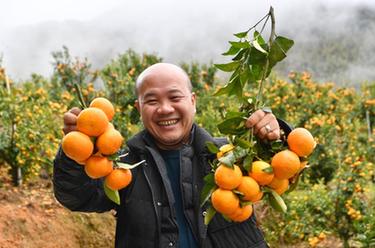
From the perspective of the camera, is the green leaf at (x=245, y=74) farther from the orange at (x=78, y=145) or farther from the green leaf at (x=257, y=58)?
the orange at (x=78, y=145)

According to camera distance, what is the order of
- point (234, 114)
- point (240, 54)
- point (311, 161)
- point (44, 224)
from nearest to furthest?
point (234, 114) < point (240, 54) < point (44, 224) < point (311, 161)

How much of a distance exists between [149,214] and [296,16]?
61796 millimetres

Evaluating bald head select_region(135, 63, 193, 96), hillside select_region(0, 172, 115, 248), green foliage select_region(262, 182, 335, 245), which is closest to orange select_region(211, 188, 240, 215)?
bald head select_region(135, 63, 193, 96)

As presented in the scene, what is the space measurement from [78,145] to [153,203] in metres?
0.41

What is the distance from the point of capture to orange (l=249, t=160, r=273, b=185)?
117cm

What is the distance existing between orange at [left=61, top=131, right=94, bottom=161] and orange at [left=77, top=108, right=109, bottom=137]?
0.02 metres

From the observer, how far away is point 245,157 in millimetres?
1208

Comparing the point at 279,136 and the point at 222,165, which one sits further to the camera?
the point at 279,136

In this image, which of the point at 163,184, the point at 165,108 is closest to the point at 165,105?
the point at 165,108

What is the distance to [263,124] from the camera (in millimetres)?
1228

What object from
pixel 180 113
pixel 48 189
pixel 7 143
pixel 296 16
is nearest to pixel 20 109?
pixel 7 143

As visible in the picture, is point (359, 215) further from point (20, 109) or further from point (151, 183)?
point (20, 109)

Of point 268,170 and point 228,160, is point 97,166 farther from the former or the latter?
point 268,170

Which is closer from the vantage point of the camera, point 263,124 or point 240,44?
point 263,124
